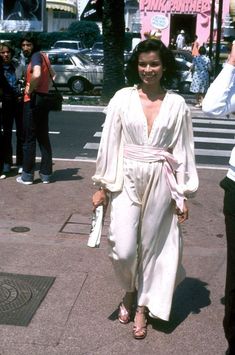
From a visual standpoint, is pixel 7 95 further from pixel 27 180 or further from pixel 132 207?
pixel 132 207

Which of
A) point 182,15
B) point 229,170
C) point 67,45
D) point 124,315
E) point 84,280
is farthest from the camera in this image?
point 182,15

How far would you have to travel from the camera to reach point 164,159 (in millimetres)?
4062

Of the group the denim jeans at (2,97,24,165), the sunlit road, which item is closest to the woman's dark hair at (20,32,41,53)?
the denim jeans at (2,97,24,165)

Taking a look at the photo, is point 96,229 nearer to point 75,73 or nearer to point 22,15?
point 75,73

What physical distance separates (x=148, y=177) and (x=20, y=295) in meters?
1.37

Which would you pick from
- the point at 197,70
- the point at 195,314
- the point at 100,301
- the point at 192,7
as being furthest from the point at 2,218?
the point at 192,7

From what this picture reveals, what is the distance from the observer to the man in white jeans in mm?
3406

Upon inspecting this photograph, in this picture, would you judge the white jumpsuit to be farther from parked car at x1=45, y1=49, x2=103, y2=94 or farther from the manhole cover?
parked car at x1=45, y1=49, x2=103, y2=94

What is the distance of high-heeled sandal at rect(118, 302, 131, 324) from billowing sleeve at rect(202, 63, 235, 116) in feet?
5.17

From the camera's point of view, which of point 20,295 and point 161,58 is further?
point 20,295

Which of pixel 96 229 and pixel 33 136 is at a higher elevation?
pixel 96 229

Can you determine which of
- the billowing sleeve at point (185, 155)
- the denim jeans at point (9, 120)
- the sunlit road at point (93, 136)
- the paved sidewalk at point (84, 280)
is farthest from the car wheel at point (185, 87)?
the billowing sleeve at point (185, 155)

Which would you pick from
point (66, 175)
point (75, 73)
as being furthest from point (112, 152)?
point (75, 73)

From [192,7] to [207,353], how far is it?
121ft
